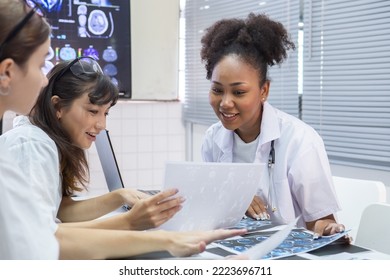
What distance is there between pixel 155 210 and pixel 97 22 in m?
2.62

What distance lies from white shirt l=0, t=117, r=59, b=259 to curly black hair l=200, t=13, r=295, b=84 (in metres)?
1.07

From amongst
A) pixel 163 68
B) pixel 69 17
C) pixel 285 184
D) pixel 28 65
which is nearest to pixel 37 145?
pixel 28 65

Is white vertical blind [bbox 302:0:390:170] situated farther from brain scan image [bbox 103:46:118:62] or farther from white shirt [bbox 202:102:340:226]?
brain scan image [bbox 103:46:118:62]

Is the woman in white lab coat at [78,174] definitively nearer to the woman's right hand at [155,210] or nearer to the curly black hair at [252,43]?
the woman's right hand at [155,210]

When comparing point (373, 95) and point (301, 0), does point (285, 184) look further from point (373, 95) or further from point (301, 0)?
point (301, 0)

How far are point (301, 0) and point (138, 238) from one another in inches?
84.9

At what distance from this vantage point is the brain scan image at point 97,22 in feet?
11.6

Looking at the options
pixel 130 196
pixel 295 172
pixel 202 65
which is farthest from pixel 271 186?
pixel 202 65

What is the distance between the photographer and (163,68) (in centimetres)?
388

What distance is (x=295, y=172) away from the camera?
171 cm

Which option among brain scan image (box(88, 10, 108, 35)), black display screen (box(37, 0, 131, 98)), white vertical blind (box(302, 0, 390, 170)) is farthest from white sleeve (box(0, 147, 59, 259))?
brain scan image (box(88, 10, 108, 35))

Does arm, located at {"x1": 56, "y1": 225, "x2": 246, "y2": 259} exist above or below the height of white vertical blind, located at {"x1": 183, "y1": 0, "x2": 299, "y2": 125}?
below

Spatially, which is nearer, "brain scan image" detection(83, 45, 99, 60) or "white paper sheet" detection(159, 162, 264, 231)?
"white paper sheet" detection(159, 162, 264, 231)

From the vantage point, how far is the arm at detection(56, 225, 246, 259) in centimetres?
108
